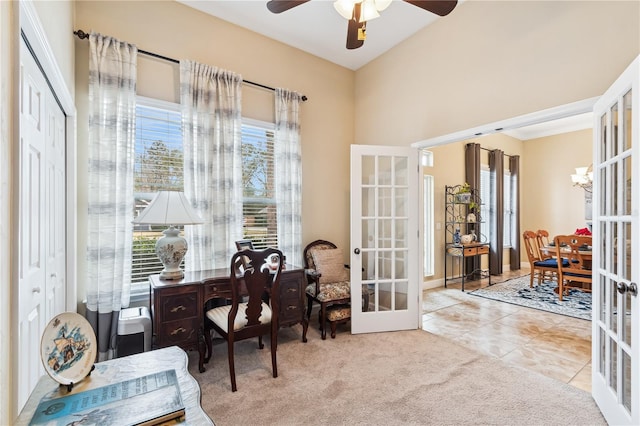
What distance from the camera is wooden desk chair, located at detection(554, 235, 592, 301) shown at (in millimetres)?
4566

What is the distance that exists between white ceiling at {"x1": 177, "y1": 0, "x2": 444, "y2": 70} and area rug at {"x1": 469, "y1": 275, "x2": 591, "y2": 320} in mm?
4105

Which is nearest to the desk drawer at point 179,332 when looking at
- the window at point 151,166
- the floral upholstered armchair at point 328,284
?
the window at point 151,166

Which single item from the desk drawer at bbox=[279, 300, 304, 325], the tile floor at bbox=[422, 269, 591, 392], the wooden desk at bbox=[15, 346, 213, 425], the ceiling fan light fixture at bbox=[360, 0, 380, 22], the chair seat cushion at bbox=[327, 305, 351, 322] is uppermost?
the ceiling fan light fixture at bbox=[360, 0, 380, 22]

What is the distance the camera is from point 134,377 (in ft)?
3.79

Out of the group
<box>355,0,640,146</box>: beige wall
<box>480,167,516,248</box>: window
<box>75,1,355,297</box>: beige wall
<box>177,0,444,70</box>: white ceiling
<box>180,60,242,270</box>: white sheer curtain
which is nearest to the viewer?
<box>355,0,640,146</box>: beige wall

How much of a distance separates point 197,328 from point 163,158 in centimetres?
166

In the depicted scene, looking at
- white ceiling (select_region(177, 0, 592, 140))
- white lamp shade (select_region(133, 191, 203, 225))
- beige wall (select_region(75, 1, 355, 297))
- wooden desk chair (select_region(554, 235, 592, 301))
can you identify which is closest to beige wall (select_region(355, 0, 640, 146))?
white ceiling (select_region(177, 0, 592, 140))

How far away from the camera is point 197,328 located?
2.54 metres

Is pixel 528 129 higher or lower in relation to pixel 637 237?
higher

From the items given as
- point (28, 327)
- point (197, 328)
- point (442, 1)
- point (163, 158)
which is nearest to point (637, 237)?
point (442, 1)

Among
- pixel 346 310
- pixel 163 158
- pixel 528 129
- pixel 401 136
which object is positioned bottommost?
pixel 346 310

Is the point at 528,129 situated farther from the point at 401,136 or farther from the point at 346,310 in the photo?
the point at 346,310

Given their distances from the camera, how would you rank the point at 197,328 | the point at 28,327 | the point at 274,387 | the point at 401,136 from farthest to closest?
the point at 401,136
the point at 197,328
the point at 274,387
the point at 28,327

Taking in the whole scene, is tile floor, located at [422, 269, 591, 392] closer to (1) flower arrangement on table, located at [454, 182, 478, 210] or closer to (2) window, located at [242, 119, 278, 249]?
(1) flower arrangement on table, located at [454, 182, 478, 210]
